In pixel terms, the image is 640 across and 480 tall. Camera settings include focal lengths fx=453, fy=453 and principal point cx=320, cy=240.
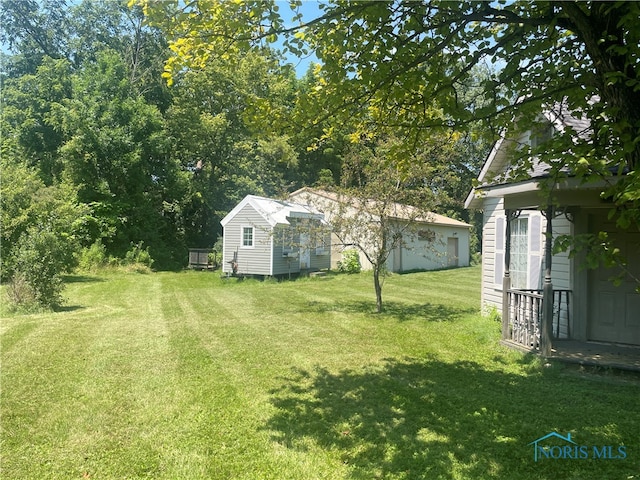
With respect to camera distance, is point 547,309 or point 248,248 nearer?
point 547,309

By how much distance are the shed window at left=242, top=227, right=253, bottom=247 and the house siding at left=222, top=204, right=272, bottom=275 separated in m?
0.14

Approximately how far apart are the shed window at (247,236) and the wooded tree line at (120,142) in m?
3.37

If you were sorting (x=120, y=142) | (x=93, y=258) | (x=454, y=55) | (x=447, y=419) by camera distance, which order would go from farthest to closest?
(x=120, y=142), (x=93, y=258), (x=454, y=55), (x=447, y=419)

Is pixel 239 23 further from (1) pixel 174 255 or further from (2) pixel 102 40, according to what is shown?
(2) pixel 102 40

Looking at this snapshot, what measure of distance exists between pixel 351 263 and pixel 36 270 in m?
14.4

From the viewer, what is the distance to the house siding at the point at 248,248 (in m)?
18.8

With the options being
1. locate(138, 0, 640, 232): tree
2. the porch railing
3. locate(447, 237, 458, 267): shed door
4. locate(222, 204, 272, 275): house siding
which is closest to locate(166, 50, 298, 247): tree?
locate(222, 204, 272, 275): house siding

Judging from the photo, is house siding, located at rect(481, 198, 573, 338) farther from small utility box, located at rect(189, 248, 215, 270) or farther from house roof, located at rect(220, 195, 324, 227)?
small utility box, located at rect(189, 248, 215, 270)

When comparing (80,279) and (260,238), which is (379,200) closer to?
(260,238)

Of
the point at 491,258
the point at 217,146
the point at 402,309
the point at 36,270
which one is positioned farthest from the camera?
the point at 217,146

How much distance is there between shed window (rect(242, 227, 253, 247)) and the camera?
19297mm

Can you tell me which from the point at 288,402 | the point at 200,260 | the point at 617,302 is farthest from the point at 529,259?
the point at 200,260

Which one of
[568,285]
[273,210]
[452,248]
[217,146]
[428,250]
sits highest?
[217,146]

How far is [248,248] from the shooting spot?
19.2m
